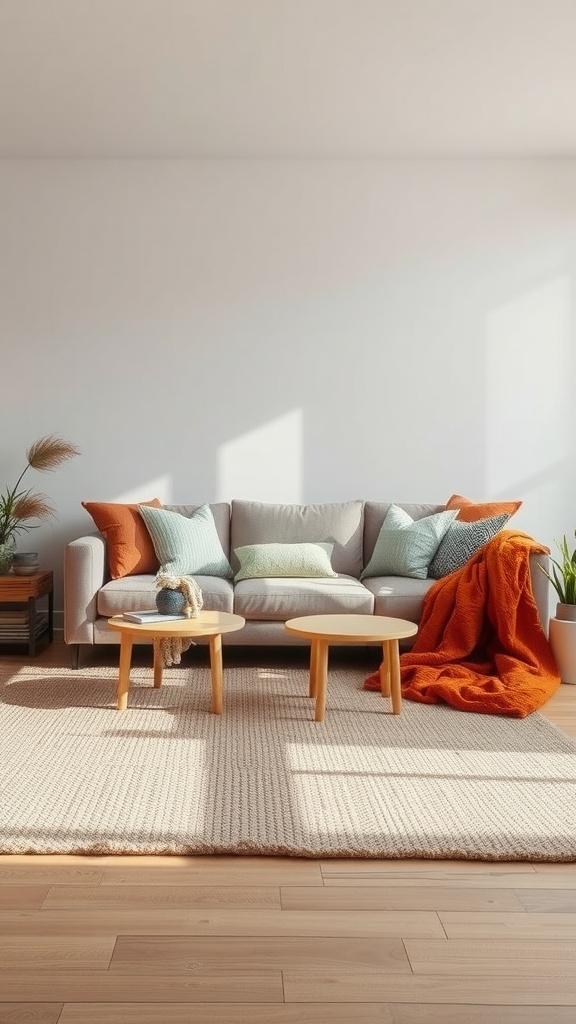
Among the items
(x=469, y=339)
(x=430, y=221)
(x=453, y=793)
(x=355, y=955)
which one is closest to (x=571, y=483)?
(x=469, y=339)

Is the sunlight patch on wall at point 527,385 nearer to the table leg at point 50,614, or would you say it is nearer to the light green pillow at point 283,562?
the light green pillow at point 283,562

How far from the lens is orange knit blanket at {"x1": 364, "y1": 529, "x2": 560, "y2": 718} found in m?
4.23

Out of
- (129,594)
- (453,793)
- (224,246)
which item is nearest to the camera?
(453,793)

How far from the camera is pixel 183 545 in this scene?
4.91 metres

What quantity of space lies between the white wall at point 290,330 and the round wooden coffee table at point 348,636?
1757 millimetres

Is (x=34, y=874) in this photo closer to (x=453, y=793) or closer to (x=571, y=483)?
(x=453, y=793)

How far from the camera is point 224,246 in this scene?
221 inches

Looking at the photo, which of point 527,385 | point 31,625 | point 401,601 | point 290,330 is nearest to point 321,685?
point 401,601

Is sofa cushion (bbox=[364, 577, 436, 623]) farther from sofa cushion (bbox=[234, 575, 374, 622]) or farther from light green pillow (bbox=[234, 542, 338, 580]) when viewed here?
light green pillow (bbox=[234, 542, 338, 580])

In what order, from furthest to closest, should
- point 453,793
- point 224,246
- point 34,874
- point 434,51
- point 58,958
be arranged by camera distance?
point 224,246, point 434,51, point 453,793, point 34,874, point 58,958

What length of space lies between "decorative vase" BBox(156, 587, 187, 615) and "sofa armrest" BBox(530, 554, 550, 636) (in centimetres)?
169

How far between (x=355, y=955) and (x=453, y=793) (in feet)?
3.39

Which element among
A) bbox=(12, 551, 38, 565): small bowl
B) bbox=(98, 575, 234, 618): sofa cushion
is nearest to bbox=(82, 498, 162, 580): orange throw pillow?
bbox=(98, 575, 234, 618): sofa cushion

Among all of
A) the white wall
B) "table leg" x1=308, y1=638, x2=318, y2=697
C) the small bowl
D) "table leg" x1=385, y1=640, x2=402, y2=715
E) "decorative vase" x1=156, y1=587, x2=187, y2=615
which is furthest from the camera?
the white wall
